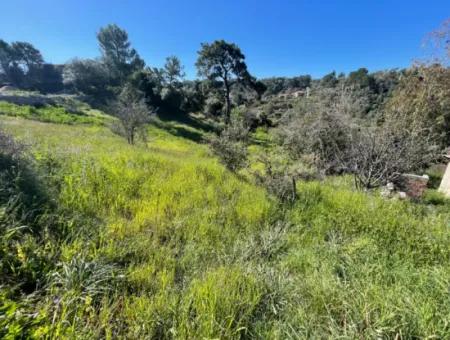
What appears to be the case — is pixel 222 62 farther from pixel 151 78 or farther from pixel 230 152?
pixel 230 152

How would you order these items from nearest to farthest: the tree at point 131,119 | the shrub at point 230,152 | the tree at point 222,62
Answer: the shrub at point 230,152 → the tree at point 131,119 → the tree at point 222,62

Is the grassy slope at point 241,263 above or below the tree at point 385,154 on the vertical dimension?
below

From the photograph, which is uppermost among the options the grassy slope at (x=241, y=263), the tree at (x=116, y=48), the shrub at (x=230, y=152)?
the tree at (x=116, y=48)

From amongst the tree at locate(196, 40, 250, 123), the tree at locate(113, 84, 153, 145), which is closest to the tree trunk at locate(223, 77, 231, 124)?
the tree at locate(196, 40, 250, 123)

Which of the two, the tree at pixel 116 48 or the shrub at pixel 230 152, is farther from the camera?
the tree at pixel 116 48

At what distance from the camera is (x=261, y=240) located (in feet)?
8.80

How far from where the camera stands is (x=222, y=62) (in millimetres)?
26375

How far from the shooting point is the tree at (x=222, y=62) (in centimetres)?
2552

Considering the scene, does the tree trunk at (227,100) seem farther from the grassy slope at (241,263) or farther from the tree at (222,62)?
the grassy slope at (241,263)

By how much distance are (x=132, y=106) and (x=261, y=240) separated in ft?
41.4

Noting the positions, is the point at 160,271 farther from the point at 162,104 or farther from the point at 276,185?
the point at 162,104

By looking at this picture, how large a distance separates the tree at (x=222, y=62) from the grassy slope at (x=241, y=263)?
23217 mm

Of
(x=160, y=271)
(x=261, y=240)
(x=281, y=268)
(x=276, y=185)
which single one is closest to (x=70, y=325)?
(x=160, y=271)

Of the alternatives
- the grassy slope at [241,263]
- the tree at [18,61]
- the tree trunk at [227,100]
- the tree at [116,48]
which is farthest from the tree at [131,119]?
the tree at [18,61]
